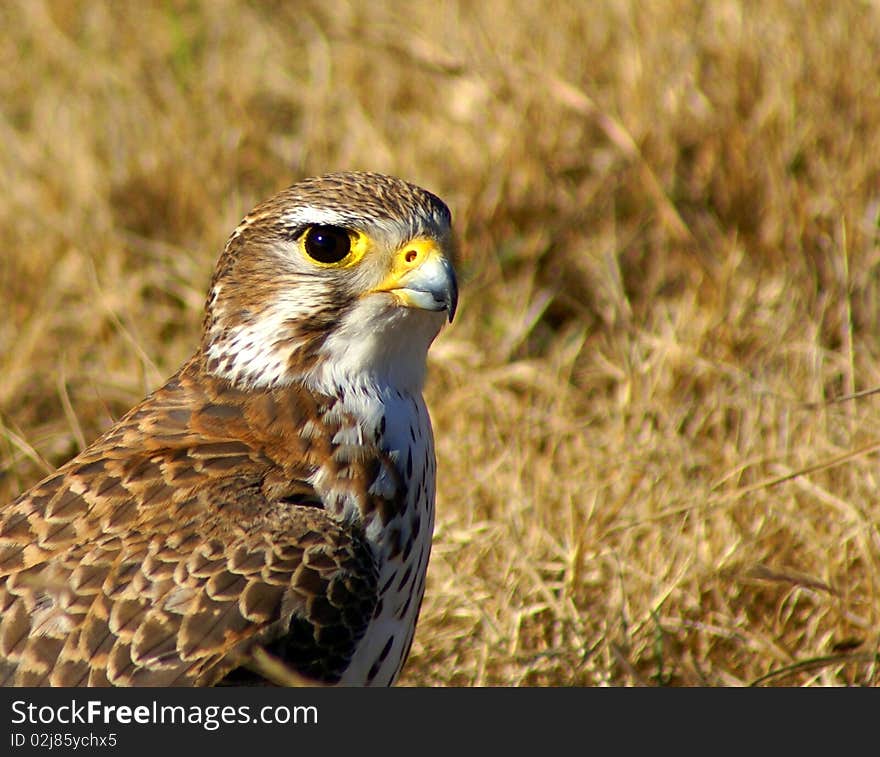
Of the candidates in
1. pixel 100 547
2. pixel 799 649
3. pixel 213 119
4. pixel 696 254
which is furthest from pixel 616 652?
pixel 213 119

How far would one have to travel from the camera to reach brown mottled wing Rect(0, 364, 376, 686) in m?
3.24

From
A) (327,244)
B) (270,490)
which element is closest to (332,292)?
(327,244)

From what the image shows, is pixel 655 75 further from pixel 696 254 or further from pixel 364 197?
pixel 364 197

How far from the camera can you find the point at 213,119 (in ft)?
21.4

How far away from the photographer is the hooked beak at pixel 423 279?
3611 mm

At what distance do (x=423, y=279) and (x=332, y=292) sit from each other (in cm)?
22

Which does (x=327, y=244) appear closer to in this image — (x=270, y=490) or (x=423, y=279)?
(x=423, y=279)

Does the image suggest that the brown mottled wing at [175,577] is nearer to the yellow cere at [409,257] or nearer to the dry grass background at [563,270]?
the yellow cere at [409,257]

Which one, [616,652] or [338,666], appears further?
[616,652]

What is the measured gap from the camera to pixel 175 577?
3299mm

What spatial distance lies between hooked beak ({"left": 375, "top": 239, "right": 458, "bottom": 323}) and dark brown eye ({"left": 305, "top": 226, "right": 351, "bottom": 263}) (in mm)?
125

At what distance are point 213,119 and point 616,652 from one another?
350 cm

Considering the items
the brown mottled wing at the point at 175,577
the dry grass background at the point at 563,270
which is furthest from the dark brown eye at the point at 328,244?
the dry grass background at the point at 563,270

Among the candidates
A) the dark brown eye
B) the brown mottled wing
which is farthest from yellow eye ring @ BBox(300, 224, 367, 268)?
the brown mottled wing
